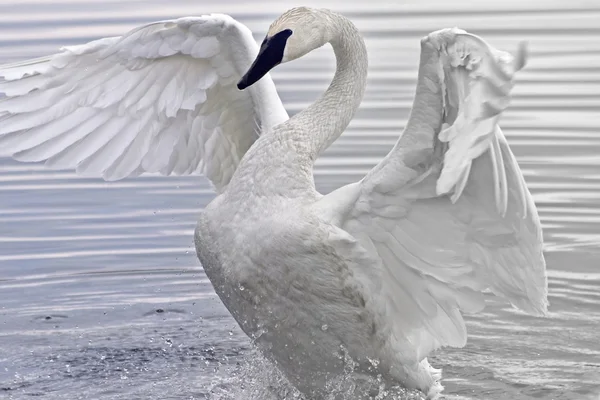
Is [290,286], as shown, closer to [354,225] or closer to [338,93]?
[354,225]

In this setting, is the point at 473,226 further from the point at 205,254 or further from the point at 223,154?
the point at 223,154

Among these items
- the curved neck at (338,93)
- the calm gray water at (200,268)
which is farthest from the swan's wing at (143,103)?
the calm gray water at (200,268)

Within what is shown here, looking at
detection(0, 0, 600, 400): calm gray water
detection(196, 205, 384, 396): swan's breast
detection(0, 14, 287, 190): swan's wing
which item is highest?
detection(0, 14, 287, 190): swan's wing

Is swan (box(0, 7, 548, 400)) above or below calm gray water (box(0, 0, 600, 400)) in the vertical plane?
above

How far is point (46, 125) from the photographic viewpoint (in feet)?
24.8

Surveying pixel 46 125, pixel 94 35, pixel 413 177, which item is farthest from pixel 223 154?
pixel 94 35

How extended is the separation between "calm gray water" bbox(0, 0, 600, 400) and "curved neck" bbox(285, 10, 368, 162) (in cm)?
132

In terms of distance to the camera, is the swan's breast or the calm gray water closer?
the swan's breast

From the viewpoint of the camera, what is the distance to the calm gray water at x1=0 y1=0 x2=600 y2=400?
7.43 meters

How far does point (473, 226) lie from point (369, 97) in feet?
21.0

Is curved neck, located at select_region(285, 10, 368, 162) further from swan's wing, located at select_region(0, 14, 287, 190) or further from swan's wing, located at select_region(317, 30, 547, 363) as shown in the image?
swan's wing, located at select_region(0, 14, 287, 190)

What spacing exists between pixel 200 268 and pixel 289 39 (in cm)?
319

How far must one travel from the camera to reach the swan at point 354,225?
5820 millimetres

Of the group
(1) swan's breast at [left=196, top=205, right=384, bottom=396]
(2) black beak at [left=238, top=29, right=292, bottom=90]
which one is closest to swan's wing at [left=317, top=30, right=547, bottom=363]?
(1) swan's breast at [left=196, top=205, right=384, bottom=396]
